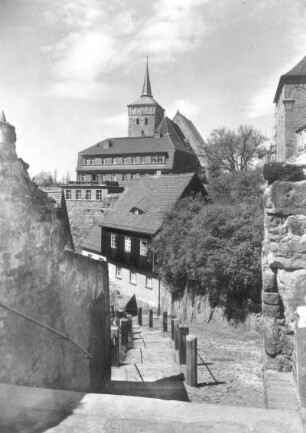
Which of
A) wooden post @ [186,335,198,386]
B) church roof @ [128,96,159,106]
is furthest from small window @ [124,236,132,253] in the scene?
church roof @ [128,96,159,106]

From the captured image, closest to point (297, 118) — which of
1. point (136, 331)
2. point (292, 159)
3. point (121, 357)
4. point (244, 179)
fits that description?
point (244, 179)

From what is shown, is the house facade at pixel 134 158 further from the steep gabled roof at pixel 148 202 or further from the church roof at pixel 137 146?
the steep gabled roof at pixel 148 202

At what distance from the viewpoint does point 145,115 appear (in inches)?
3305

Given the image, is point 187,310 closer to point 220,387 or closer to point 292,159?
point 220,387

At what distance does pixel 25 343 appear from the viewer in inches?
202

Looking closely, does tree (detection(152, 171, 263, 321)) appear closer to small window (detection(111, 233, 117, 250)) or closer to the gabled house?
the gabled house

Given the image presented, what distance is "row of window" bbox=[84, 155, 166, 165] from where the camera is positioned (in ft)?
209

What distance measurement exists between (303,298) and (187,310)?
16.0 m

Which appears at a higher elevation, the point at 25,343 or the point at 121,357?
the point at 25,343

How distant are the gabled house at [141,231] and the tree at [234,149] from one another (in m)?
12.1

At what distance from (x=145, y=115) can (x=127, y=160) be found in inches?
860

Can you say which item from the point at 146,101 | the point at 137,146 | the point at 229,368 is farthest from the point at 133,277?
the point at 146,101

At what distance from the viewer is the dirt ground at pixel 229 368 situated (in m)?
9.02

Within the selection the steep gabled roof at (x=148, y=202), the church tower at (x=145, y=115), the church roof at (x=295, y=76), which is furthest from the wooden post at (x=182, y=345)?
the church tower at (x=145, y=115)
